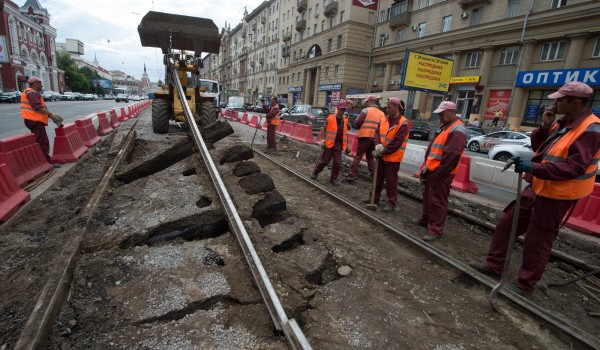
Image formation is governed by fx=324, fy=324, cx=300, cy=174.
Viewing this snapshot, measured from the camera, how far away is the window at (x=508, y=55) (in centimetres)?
2297

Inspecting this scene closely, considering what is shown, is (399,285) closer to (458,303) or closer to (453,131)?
(458,303)

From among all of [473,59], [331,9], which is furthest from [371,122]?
[331,9]

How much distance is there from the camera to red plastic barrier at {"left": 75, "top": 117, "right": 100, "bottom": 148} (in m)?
8.91

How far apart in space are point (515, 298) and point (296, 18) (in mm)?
53271

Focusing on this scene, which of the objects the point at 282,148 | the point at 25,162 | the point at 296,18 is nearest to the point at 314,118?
the point at 282,148

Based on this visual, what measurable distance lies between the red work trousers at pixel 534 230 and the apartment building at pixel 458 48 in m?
20.2

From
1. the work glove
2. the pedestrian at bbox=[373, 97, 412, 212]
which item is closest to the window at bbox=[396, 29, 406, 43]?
the pedestrian at bbox=[373, 97, 412, 212]

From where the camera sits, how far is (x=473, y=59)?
1014 inches

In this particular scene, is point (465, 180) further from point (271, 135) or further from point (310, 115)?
point (310, 115)

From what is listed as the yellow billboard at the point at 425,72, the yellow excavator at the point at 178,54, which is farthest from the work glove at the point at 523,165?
the yellow billboard at the point at 425,72

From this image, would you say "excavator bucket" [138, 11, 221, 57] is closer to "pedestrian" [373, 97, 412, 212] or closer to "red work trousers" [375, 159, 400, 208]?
"pedestrian" [373, 97, 412, 212]

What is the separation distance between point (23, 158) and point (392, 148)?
632 cm

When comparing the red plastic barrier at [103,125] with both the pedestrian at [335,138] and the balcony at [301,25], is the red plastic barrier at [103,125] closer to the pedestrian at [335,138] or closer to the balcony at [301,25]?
the pedestrian at [335,138]

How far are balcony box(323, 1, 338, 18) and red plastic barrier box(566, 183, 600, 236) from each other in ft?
131
